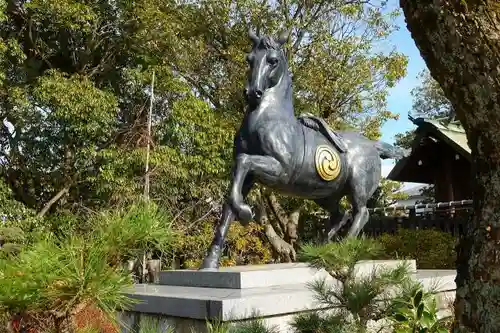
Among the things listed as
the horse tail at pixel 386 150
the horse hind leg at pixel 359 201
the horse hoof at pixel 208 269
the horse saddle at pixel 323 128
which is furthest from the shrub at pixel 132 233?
the horse tail at pixel 386 150

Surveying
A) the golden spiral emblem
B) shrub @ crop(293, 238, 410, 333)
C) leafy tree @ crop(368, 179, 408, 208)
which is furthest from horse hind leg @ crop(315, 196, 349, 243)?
leafy tree @ crop(368, 179, 408, 208)

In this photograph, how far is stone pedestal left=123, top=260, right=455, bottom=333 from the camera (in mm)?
3891

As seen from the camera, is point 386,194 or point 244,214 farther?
point 386,194

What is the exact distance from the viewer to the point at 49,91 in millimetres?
13055

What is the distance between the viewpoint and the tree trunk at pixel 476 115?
6.91 ft

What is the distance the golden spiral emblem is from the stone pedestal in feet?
3.65

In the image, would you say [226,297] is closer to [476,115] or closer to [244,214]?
[244,214]

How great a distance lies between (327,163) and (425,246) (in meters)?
7.31

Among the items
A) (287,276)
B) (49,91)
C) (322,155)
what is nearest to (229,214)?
(287,276)

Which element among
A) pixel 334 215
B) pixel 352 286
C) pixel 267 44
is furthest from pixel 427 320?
pixel 334 215

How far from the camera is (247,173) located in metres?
5.27

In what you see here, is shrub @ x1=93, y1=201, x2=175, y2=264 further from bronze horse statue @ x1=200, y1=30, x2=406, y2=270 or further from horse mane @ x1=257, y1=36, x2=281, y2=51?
horse mane @ x1=257, y1=36, x2=281, y2=51

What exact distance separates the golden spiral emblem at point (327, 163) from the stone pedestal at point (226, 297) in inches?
43.8

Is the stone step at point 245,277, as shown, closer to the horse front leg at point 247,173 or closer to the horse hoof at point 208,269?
the horse hoof at point 208,269
